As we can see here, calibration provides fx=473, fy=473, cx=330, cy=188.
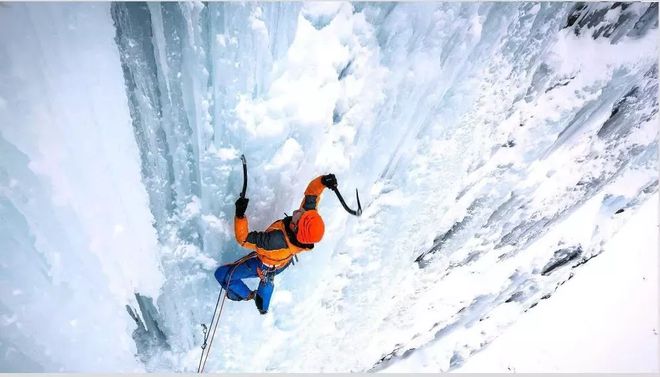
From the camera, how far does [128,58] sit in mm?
2100

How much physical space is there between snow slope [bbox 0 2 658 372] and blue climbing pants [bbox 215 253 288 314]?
0.13 metres

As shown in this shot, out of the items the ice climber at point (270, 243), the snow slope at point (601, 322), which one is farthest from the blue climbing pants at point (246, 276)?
the snow slope at point (601, 322)

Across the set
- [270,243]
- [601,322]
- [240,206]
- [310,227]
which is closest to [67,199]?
[240,206]

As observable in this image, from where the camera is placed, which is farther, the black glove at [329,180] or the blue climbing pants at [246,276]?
the blue climbing pants at [246,276]

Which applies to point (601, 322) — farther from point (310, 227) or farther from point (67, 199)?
point (67, 199)

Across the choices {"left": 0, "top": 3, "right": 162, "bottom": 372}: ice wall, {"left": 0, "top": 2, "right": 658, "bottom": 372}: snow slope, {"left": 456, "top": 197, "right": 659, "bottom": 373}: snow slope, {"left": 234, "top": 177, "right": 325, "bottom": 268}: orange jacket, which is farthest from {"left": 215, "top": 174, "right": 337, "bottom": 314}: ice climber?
{"left": 456, "top": 197, "right": 659, "bottom": 373}: snow slope

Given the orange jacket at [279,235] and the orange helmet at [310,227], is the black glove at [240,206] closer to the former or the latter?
the orange jacket at [279,235]

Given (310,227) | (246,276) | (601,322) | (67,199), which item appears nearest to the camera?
(310,227)

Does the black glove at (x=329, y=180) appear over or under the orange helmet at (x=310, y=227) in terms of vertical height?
over

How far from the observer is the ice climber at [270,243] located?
2150 millimetres

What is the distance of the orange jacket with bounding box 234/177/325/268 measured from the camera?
2227 mm

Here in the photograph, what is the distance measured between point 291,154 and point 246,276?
0.70 meters

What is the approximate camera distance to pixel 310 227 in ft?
6.95

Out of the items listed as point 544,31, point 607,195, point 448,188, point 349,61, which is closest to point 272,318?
point 448,188
